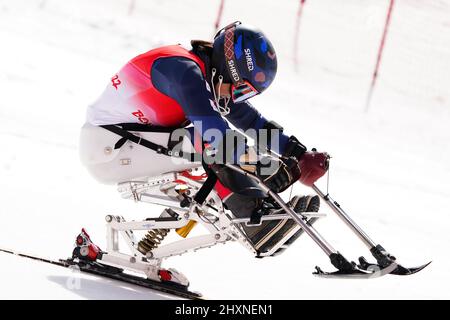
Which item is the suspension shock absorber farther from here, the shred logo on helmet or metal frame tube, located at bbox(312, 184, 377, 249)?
the shred logo on helmet

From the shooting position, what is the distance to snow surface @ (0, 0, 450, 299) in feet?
19.8

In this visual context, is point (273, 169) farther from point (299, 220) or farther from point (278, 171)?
point (299, 220)

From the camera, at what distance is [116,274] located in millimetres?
5617

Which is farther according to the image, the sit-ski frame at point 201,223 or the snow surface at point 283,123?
the snow surface at point 283,123

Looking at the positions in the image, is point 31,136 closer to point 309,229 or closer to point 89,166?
point 89,166

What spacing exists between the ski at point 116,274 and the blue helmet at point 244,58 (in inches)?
55.2

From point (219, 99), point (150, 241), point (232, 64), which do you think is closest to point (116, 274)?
point (150, 241)

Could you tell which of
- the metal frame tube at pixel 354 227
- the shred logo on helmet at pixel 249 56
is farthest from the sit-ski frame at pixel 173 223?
the shred logo on helmet at pixel 249 56

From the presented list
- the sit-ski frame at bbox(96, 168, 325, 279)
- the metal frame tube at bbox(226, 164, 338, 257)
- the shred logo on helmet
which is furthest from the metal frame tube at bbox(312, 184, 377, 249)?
the shred logo on helmet

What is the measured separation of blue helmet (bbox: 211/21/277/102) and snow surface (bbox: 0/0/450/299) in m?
1.47

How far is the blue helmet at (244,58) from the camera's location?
5.11 m

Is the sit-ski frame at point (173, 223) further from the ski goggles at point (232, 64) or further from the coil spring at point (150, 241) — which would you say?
the ski goggles at point (232, 64)
